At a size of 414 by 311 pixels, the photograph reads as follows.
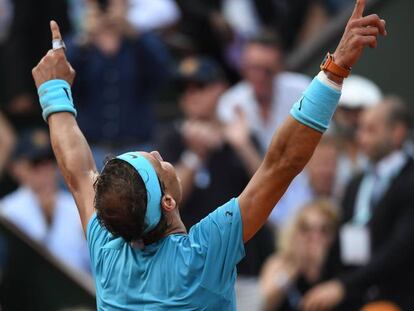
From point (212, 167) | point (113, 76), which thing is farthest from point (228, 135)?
point (113, 76)

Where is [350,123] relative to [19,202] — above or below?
above

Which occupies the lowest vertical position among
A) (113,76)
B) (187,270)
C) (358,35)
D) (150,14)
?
(187,270)

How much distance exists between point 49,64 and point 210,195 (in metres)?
3.81

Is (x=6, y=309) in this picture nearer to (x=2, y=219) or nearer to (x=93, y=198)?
(x=2, y=219)

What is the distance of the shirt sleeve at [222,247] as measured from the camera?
416cm

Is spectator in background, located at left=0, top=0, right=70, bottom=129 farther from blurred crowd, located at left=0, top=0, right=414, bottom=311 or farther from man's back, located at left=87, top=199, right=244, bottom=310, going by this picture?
man's back, located at left=87, top=199, right=244, bottom=310

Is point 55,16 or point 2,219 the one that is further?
point 55,16

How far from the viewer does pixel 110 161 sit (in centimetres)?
422

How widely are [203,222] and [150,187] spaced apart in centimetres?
26

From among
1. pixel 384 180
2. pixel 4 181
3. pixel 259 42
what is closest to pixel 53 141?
pixel 384 180

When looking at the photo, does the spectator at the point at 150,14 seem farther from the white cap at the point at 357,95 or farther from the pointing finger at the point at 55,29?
the pointing finger at the point at 55,29

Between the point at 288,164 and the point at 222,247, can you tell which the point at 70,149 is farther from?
the point at 288,164

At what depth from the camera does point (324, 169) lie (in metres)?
9.24

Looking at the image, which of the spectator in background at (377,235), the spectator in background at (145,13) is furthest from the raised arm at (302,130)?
the spectator in background at (145,13)
